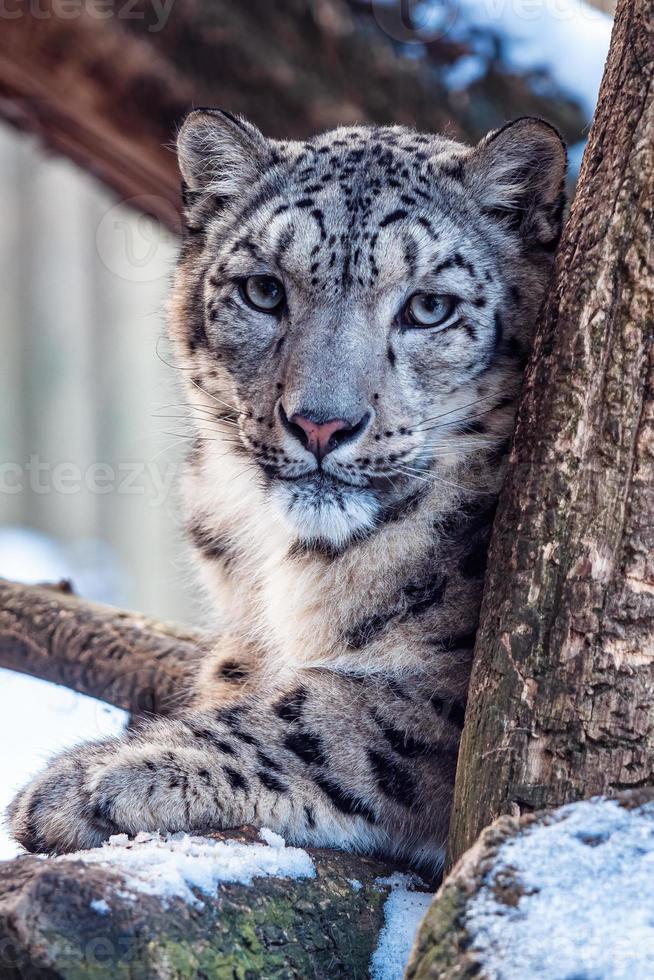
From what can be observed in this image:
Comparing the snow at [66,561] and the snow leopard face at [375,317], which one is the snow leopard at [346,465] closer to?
the snow leopard face at [375,317]

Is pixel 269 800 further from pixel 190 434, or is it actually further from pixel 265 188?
pixel 265 188

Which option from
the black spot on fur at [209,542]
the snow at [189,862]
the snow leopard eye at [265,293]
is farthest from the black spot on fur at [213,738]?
the snow leopard eye at [265,293]

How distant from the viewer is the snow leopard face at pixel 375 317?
2.75 m

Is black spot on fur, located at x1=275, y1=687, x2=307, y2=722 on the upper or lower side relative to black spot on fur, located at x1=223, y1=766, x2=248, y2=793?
upper

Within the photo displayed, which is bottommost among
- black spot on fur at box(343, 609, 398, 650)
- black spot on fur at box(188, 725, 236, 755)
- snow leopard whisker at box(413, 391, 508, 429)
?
black spot on fur at box(188, 725, 236, 755)

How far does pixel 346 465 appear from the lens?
8.91ft

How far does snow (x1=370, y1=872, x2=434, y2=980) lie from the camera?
2176 mm

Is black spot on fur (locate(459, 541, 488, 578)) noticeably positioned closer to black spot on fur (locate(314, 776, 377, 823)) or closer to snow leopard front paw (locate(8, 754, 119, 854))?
black spot on fur (locate(314, 776, 377, 823))

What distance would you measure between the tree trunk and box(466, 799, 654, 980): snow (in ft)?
0.57

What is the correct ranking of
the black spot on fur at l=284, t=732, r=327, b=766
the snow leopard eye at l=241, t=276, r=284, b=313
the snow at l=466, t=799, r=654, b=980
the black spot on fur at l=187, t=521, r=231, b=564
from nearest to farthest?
1. the snow at l=466, t=799, r=654, b=980
2. the black spot on fur at l=284, t=732, r=327, b=766
3. the snow leopard eye at l=241, t=276, r=284, b=313
4. the black spot on fur at l=187, t=521, r=231, b=564

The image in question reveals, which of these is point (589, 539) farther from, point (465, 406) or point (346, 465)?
point (465, 406)

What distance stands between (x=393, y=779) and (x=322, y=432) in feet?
2.67

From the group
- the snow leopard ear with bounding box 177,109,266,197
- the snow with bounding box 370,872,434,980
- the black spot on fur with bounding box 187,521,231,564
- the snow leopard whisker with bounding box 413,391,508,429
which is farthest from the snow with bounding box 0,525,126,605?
the snow with bounding box 370,872,434,980

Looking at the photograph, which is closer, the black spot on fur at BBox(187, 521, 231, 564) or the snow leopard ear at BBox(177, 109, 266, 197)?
the snow leopard ear at BBox(177, 109, 266, 197)
